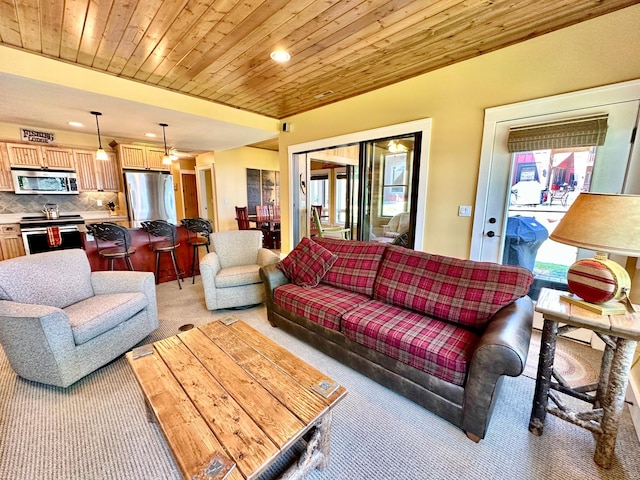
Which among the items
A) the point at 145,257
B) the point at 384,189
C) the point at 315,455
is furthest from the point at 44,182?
the point at 315,455

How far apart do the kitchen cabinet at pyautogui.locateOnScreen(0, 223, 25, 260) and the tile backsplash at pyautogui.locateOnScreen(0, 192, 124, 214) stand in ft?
1.90

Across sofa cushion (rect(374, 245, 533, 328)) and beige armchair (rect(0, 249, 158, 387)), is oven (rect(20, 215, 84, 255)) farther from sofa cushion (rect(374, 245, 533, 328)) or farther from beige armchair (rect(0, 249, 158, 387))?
sofa cushion (rect(374, 245, 533, 328))

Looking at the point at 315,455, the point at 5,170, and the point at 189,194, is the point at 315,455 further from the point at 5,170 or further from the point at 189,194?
the point at 189,194

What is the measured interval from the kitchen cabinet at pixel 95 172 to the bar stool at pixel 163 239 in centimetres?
259

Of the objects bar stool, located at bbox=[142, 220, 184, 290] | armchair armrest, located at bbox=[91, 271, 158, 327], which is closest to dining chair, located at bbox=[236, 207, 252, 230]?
bar stool, located at bbox=[142, 220, 184, 290]

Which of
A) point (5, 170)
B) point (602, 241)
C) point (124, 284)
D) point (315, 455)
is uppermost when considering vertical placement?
point (5, 170)

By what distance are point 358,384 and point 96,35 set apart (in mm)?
3495

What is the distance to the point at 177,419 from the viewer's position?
106cm

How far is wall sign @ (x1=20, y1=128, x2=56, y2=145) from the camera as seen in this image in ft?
14.2

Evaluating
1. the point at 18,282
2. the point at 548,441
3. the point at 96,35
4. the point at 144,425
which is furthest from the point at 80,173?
the point at 548,441

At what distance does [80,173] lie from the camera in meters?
4.85

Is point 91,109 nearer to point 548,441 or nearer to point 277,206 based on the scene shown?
point 277,206

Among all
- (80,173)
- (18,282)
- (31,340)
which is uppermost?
(80,173)

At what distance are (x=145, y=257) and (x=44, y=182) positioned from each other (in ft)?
8.63
